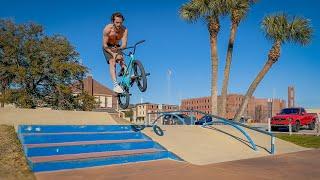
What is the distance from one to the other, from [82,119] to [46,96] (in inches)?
1004

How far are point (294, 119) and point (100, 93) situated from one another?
5178 centimetres

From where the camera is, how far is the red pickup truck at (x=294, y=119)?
86.8 ft

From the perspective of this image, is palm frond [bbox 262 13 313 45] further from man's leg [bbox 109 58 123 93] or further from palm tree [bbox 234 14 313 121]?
man's leg [bbox 109 58 123 93]

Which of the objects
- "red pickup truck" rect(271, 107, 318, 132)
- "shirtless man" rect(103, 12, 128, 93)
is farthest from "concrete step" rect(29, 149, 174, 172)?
"red pickup truck" rect(271, 107, 318, 132)

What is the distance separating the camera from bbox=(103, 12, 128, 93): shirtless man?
9.19 metres

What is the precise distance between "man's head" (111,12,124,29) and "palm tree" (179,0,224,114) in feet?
51.0

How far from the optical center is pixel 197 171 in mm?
8078

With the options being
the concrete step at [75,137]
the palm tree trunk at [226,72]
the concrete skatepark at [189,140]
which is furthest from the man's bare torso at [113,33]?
the palm tree trunk at [226,72]

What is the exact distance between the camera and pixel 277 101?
7619 centimetres

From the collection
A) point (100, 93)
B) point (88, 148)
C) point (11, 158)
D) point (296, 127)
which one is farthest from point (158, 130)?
point (100, 93)

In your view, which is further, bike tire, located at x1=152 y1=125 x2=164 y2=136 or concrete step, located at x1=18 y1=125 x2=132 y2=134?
bike tire, located at x1=152 y1=125 x2=164 y2=136

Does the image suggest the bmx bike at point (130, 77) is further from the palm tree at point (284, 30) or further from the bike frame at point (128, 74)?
the palm tree at point (284, 30)

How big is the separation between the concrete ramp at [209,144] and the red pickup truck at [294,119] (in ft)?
39.6

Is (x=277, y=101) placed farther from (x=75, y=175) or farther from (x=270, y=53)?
(x=75, y=175)
